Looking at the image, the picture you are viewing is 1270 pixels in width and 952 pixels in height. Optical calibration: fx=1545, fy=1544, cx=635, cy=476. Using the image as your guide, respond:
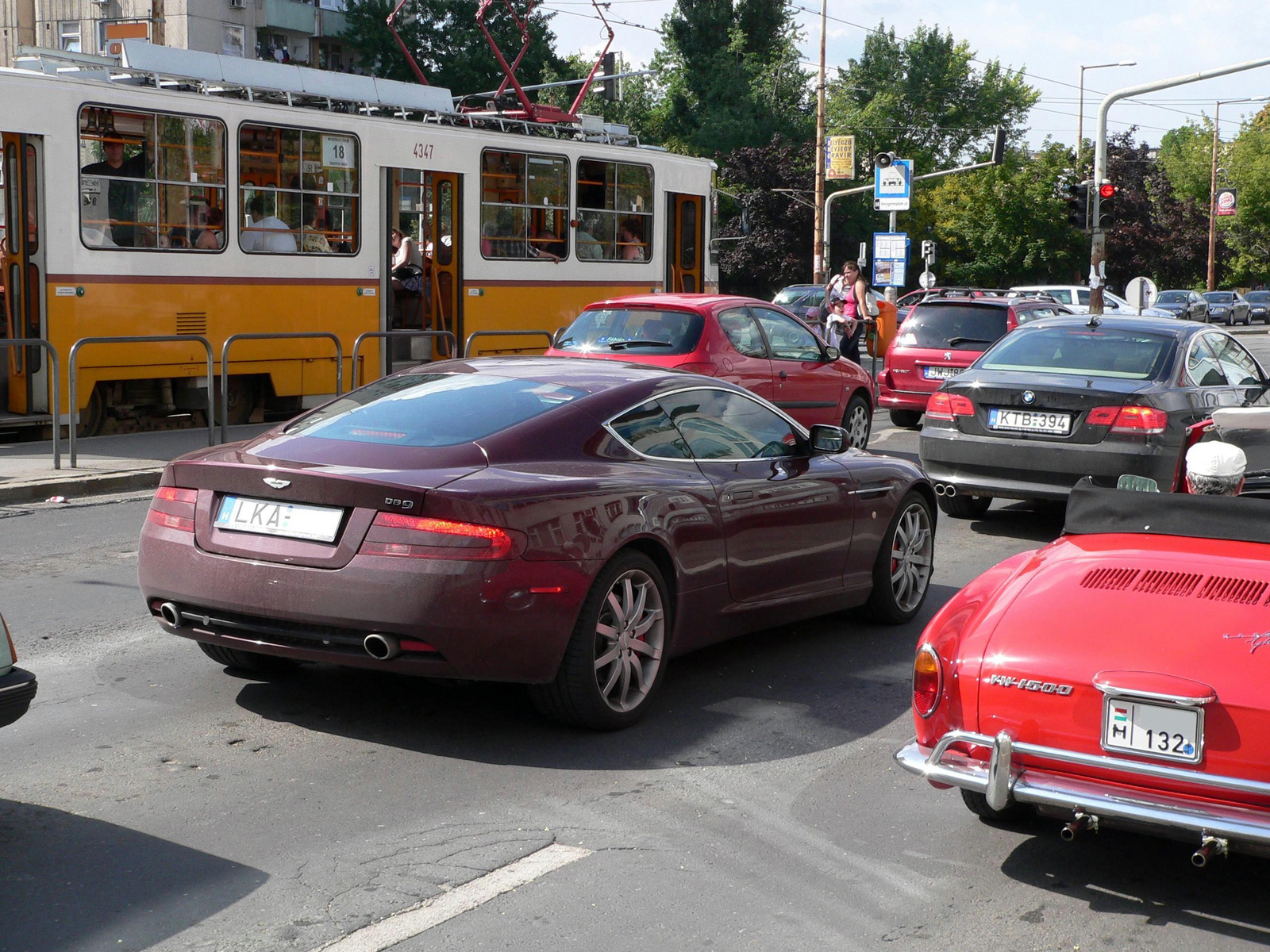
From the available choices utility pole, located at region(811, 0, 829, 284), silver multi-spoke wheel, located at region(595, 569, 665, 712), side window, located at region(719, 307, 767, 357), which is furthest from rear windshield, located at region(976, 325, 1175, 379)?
utility pole, located at region(811, 0, 829, 284)

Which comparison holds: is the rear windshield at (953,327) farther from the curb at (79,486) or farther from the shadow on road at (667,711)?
the shadow on road at (667,711)

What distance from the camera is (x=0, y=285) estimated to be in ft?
45.2

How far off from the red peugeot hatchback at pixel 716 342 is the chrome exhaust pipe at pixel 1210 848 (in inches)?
332

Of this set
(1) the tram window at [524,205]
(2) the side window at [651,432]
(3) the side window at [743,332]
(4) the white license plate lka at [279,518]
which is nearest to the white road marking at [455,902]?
(4) the white license plate lka at [279,518]

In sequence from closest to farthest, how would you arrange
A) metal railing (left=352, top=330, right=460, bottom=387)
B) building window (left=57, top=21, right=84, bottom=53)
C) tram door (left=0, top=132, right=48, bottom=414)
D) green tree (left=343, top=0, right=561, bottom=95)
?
1. tram door (left=0, top=132, right=48, bottom=414)
2. metal railing (left=352, top=330, right=460, bottom=387)
3. building window (left=57, top=21, right=84, bottom=53)
4. green tree (left=343, top=0, right=561, bottom=95)

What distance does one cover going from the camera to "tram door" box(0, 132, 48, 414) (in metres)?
13.5

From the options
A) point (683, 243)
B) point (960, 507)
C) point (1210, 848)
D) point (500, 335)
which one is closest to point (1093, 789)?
point (1210, 848)

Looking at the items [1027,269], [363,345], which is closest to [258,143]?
[363,345]

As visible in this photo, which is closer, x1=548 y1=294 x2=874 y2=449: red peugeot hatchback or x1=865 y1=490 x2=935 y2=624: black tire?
x1=865 y1=490 x2=935 y2=624: black tire

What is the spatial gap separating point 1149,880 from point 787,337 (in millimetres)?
10028

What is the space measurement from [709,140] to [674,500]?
62294 mm

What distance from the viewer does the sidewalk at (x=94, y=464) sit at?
1170 centimetres

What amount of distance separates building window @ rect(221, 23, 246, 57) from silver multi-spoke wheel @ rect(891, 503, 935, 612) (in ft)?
163

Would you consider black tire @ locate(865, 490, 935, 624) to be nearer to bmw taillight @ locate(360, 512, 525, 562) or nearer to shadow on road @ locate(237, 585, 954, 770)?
shadow on road @ locate(237, 585, 954, 770)
